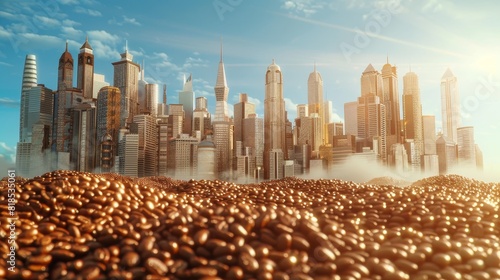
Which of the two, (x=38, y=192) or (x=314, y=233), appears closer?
(x=314, y=233)

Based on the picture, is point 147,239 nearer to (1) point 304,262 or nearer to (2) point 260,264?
(2) point 260,264

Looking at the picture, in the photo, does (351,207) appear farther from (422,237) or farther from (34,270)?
(34,270)

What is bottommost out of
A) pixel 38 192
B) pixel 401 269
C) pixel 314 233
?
pixel 401 269

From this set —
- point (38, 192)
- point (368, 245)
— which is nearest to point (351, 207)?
point (368, 245)

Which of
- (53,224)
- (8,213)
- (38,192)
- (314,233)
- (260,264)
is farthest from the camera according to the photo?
(38,192)

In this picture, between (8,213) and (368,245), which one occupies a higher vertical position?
(8,213)

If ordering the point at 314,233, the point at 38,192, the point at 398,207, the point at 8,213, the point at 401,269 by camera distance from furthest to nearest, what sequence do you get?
the point at 398,207, the point at 38,192, the point at 8,213, the point at 314,233, the point at 401,269
